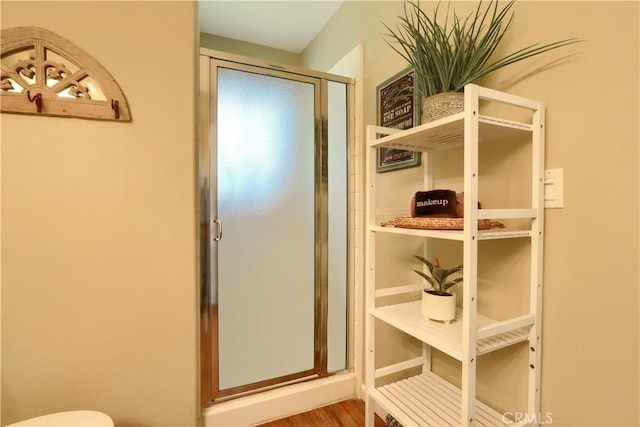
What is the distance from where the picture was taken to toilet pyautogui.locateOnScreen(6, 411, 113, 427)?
2.92 ft

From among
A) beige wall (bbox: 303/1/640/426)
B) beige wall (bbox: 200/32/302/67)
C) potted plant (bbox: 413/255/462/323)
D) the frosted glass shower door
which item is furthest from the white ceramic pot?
beige wall (bbox: 200/32/302/67)

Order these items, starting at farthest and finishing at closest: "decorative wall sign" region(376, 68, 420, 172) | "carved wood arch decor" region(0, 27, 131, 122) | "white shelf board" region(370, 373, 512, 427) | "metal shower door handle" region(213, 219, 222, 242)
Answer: "metal shower door handle" region(213, 219, 222, 242) < "decorative wall sign" region(376, 68, 420, 172) < "carved wood arch decor" region(0, 27, 131, 122) < "white shelf board" region(370, 373, 512, 427)

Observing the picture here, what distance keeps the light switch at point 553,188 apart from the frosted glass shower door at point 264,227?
43.7 inches

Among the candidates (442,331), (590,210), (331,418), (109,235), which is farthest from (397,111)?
(331,418)

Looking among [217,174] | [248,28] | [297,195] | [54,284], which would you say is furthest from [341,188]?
[248,28]

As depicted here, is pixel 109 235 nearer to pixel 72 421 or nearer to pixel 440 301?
pixel 72 421

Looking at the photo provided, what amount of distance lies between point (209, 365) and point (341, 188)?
47.9 inches

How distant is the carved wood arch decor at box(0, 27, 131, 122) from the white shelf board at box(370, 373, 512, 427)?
4.86ft

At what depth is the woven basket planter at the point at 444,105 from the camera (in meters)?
0.84

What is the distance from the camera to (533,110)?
2.63 feet

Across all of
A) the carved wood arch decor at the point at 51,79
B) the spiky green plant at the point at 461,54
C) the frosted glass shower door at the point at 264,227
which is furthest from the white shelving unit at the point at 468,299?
the carved wood arch decor at the point at 51,79

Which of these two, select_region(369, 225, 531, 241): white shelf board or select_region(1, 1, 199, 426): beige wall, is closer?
select_region(369, 225, 531, 241): white shelf board

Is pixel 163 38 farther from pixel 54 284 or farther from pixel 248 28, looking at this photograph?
pixel 248 28

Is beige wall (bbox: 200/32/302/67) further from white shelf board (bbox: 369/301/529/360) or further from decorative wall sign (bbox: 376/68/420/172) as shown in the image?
white shelf board (bbox: 369/301/529/360)
